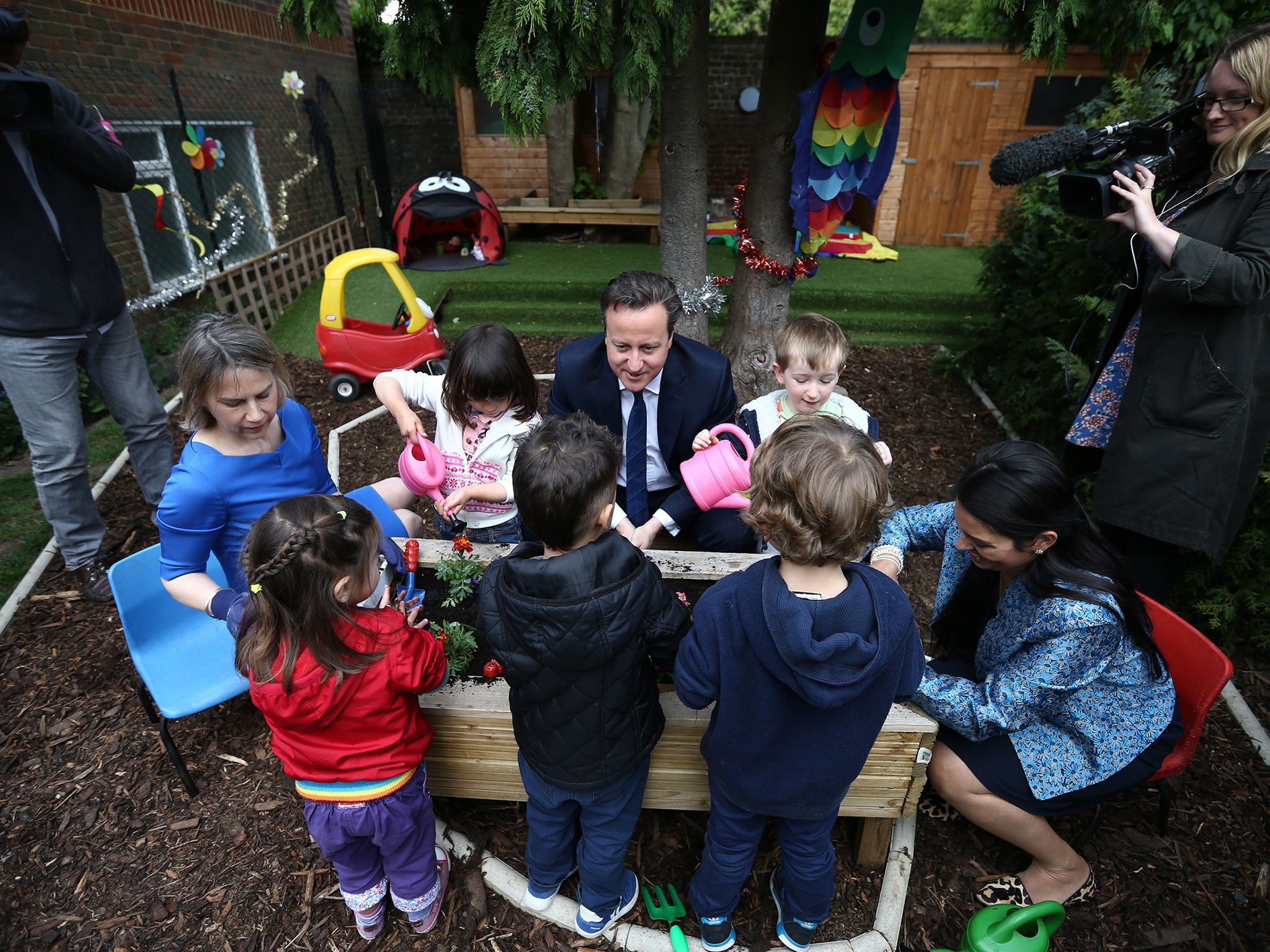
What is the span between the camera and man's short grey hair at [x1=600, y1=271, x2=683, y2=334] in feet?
6.65

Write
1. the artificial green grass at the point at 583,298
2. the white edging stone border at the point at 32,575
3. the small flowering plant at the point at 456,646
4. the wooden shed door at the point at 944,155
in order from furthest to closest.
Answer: the wooden shed door at the point at 944,155
the artificial green grass at the point at 583,298
the white edging stone border at the point at 32,575
the small flowering plant at the point at 456,646

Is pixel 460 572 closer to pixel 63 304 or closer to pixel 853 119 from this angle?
pixel 63 304

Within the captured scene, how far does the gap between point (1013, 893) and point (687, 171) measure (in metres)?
3.17

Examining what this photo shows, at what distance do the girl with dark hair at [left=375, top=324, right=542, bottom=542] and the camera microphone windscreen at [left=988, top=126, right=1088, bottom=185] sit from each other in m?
1.56

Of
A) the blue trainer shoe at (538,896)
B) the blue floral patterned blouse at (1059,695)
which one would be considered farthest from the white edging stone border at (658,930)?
the blue floral patterned blouse at (1059,695)

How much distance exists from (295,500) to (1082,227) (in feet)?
13.9

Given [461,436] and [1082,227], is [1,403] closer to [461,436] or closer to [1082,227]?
[461,436]

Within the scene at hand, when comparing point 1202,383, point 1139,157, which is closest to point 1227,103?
point 1139,157

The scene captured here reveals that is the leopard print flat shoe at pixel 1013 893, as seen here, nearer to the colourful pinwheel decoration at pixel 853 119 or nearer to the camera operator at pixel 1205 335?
the camera operator at pixel 1205 335

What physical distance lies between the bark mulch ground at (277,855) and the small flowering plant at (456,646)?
1.56 ft

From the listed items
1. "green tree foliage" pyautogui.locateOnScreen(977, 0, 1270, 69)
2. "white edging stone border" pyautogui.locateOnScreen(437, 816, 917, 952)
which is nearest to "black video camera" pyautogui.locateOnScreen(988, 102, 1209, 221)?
"green tree foliage" pyautogui.locateOnScreen(977, 0, 1270, 69)

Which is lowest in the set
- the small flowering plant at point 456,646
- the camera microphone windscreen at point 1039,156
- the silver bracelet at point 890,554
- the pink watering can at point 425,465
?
the small flowering plant at point 456,646

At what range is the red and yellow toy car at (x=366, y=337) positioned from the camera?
14.4 feet

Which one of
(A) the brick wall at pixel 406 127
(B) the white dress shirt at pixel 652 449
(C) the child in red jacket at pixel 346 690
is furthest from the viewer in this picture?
(A) the brick wall at pixel 406 127
